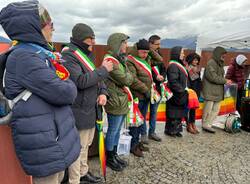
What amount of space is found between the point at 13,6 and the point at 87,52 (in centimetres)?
112

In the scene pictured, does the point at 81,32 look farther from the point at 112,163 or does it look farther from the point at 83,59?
the point at 112,163

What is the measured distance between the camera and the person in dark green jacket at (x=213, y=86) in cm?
510

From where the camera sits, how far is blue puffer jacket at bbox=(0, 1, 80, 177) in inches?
63.1

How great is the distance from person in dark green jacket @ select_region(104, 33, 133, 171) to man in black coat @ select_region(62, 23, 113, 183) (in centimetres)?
53

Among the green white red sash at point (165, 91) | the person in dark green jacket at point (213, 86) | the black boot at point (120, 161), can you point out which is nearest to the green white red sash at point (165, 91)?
the green white red sash at point (165, 91)

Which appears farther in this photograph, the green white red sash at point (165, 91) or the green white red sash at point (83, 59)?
the green white red sash at point (165, 91)

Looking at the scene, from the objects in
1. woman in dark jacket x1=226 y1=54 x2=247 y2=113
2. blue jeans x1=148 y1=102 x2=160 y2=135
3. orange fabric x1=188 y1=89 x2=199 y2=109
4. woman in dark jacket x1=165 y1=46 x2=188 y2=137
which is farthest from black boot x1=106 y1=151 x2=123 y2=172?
woman in dark jacket x1=226 y1=54 x2=247 y2=113

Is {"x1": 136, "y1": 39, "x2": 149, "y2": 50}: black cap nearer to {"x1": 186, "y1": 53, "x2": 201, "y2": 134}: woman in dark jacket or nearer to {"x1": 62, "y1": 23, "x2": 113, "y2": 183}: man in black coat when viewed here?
{"x1": 62, "y1": 23, "x2": 113, "y2": 183}: man in black coat

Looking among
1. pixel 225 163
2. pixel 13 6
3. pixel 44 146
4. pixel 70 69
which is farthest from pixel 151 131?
pixel 13 6

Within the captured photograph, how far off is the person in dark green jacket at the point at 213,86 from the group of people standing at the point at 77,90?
0.02 metres

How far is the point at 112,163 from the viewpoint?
3514mm

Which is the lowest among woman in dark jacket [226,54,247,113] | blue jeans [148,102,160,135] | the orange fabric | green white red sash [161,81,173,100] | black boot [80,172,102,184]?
black boot [80,172,102,184]

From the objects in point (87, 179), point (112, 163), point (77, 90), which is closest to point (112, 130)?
point (112, 163)

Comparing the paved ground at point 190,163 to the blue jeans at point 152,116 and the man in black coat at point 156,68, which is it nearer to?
the blue jeans at point 152,116
